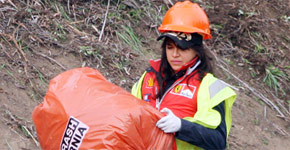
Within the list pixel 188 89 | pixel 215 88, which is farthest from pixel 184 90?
pixel 215 88

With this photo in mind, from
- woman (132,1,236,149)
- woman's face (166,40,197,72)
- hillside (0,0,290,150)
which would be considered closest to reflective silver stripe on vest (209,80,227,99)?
woman (132,1,236,149)

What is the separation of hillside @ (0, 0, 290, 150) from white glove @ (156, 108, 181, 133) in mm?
1740

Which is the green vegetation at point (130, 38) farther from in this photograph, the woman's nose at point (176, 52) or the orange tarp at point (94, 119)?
the orange tarp at point (94, 119)

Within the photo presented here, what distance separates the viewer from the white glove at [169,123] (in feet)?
8.76

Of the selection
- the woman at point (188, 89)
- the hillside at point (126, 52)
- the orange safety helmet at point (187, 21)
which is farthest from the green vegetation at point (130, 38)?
the orange safety helmet at point (187, 21)

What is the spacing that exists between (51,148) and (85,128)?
33 cm

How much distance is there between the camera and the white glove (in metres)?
2.67

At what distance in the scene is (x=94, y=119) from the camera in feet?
8.56

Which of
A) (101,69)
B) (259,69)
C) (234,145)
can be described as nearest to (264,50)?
(259,69)

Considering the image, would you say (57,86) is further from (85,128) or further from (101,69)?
(101,69)

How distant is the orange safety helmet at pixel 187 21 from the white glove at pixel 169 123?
62 centimetres

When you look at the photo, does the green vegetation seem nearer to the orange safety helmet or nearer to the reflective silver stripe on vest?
the orange safety helmet

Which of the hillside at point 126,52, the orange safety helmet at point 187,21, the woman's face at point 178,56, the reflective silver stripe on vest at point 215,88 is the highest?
the orange safety helmet at point 187,21

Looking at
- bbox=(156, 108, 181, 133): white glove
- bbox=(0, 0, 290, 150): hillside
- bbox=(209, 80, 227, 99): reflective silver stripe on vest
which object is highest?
bbox=(209, 80, 227, 99): reflective silver stripe on vest
